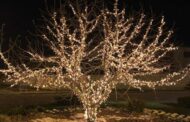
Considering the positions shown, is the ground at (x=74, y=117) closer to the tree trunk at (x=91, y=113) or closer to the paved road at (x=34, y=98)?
the tree trunk at (x=91, y=113)

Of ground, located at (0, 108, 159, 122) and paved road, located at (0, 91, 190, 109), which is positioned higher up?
paved road, located at (0, 91, 190, 109)

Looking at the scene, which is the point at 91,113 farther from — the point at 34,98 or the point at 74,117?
the point at 34,98

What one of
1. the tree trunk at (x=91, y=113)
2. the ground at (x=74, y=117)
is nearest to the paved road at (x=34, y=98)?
the ground at (x=74, y=117)

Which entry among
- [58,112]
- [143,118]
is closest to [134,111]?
[143,118]

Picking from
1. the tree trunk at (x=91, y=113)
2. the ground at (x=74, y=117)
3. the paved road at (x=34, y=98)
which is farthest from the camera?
the paved road at (x=34, y=98)

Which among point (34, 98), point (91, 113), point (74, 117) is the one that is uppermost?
point (34, 98)

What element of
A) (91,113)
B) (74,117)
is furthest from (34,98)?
(91,113)

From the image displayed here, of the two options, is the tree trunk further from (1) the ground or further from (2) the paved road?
(2) the paved road

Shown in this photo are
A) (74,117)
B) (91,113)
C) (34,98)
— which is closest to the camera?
(91,113)

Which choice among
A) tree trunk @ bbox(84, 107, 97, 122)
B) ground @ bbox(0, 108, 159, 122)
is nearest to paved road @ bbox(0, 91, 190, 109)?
ground @ bbox(0, 108, 159, 122)

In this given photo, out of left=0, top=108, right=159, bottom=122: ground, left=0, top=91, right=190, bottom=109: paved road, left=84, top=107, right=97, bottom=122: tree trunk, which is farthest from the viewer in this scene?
left=0, top=91, right=190, bottom=109: paved road

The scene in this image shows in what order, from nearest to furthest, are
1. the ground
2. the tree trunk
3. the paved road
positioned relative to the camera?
the tree trunk < the ground < the paved road

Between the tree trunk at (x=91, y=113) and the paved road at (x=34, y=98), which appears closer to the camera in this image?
the tree trunk at (x=91, y=113)

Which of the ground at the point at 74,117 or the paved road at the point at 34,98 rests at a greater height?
the paved road at the point at 34,98
